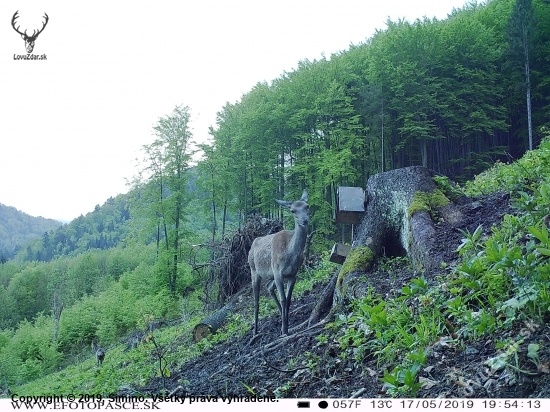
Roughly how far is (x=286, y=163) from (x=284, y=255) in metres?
1.38

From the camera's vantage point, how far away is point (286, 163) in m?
5.30

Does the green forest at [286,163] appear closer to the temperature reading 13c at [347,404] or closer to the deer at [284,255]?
the deer at [284,255]

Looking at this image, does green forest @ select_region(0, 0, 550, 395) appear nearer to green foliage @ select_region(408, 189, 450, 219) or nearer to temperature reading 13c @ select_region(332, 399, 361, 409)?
green foliage @ select_region(408, 189, 450, 219)

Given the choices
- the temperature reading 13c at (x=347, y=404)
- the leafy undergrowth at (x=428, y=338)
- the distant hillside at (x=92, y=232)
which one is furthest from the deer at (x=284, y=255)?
the distant hillside at (x=92, y=232)

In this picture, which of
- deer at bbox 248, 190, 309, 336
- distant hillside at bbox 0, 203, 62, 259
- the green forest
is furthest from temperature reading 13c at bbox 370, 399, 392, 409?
distant hillside at bbox 0, 203, 62, 259

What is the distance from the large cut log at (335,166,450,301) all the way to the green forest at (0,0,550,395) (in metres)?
0.45

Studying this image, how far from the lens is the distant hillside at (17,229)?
6397 millimetres

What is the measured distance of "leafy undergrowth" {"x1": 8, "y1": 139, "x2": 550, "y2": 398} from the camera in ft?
8.44

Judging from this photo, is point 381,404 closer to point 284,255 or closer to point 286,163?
point 284,255

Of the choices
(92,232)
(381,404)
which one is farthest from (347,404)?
(92,232)

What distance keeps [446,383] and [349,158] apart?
10.8 feet

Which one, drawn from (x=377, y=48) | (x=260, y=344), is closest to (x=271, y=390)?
(x=260, y=344)

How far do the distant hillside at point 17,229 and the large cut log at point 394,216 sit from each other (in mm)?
4134

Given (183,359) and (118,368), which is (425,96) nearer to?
(183,359)
